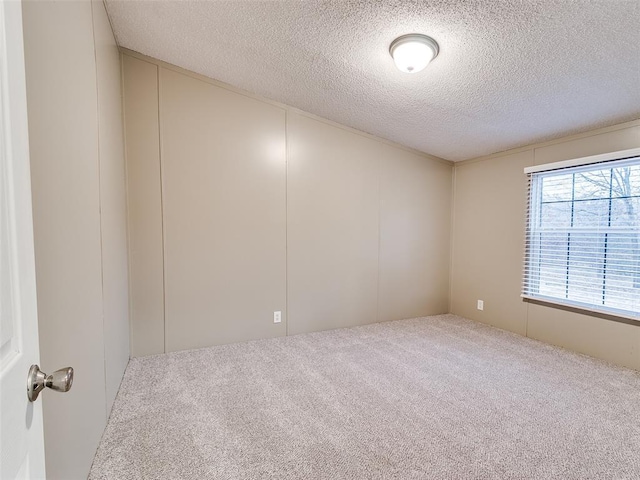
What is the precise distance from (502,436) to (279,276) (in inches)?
89.5

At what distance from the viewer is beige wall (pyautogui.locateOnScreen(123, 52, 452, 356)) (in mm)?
2719

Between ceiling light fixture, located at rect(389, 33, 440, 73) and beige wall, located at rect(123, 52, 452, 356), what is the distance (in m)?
1.54

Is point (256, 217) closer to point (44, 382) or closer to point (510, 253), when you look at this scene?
point (44, 382)

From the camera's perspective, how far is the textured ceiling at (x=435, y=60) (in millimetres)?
1716

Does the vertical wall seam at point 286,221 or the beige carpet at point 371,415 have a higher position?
the vertical wall seam at point 286,221

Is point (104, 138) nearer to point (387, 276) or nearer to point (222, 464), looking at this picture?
point (222, 464)

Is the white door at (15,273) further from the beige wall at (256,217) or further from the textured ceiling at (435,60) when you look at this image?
the beige wall at (256,217)

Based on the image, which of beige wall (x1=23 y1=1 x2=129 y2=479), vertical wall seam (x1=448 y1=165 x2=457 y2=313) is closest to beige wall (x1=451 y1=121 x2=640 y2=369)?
vertical wall seam (x1=448 y1=165 x2=457 y2=313)

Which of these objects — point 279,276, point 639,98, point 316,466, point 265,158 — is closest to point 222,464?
point 316,466

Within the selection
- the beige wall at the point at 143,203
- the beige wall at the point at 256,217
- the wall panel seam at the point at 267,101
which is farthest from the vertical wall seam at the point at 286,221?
the beige wall at the point at 143,203

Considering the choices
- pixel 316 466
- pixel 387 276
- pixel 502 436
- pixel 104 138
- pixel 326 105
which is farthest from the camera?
pixel 387 276

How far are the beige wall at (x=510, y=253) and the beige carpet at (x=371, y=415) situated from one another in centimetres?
27

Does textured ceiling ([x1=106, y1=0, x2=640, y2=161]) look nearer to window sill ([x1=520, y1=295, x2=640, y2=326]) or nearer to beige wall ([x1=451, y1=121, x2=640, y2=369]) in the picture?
beige wall ([x1=451, y1=121, x2=640, y2=369])

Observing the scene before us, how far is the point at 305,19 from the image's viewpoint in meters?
1.95
